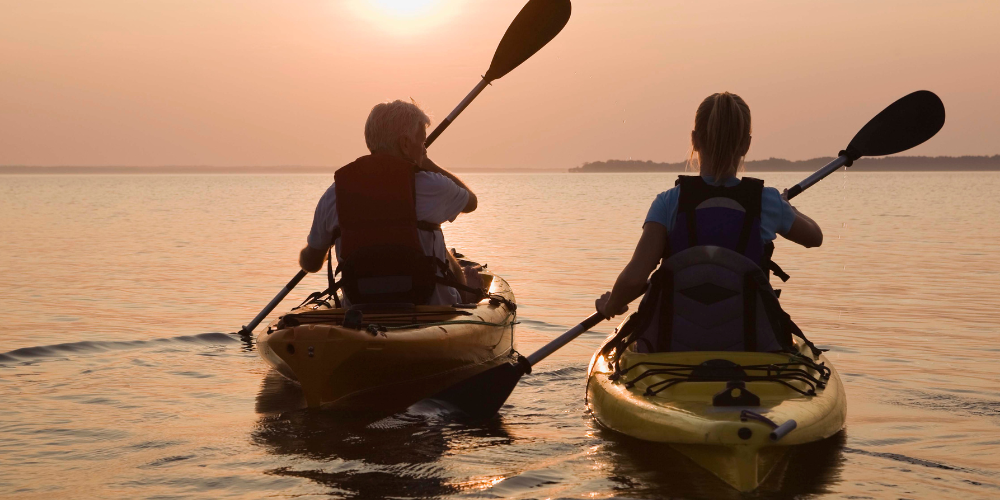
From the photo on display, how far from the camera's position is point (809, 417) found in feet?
14.0

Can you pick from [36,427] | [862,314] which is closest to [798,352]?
[36,427]

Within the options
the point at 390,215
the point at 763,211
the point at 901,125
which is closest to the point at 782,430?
the point at 763,211

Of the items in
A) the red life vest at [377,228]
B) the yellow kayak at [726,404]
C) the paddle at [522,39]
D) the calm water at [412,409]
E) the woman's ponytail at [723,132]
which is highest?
the paddle at [522,39]

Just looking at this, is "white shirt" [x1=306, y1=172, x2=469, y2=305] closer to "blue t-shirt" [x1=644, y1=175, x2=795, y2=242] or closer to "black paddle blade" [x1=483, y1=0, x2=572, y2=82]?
"blue t-shirt" [x1=644, y1=175, x2=795, y2=242]

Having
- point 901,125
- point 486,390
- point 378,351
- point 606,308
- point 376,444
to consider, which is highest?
point 901,125

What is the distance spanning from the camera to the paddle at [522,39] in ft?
30.9

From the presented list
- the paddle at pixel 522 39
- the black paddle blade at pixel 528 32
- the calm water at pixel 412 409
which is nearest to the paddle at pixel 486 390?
the calm water at pixel 412 409

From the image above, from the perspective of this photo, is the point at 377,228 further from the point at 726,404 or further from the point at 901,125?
the point at 901,125

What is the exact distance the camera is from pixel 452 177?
22.4 feet

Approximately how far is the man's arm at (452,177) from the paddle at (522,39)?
228 cm

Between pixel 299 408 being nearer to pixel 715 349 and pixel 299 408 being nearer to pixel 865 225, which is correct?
pixel 715 349

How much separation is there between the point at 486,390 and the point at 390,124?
5.98 feet

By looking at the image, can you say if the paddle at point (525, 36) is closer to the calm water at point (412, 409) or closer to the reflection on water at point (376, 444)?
the calm water at point (412, 409)

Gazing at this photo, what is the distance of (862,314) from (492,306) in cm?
549
